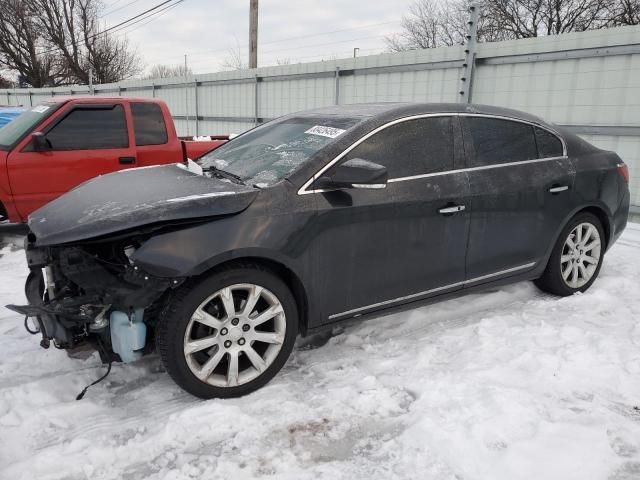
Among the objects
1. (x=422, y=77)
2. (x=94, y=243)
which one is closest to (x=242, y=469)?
(x=94, y=243)

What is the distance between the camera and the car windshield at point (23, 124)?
5684 millimetres

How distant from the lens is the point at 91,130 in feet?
19.7

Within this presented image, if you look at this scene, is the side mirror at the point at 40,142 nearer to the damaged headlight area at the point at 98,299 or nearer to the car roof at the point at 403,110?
the damaged headlight area at the point at 98,299

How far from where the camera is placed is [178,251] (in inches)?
102

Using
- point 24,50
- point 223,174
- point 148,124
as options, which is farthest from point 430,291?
point 24,50

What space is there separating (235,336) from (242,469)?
0.73 metres

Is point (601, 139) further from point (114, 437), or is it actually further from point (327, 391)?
point (114, 437)

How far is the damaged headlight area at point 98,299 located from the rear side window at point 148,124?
3615 millimetres

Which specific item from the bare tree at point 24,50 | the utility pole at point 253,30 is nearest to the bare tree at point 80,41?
the bare tree at point 24,50

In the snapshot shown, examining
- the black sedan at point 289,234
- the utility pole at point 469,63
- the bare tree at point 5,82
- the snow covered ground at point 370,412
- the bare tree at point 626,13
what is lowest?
the snow covered ground at point 370,412

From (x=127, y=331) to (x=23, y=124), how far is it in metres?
4.42

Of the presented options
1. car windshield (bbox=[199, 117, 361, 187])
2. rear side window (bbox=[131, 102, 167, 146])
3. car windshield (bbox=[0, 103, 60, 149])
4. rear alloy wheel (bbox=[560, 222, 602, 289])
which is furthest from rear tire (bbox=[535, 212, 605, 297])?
car windshield (bbox=[0, 103, 60, 149])

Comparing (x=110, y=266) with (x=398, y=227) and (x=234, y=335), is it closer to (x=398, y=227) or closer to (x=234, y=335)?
(x=234, y=335)

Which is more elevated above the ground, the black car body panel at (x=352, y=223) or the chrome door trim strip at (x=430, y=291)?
the black car body panel at (x=352, y=223)
